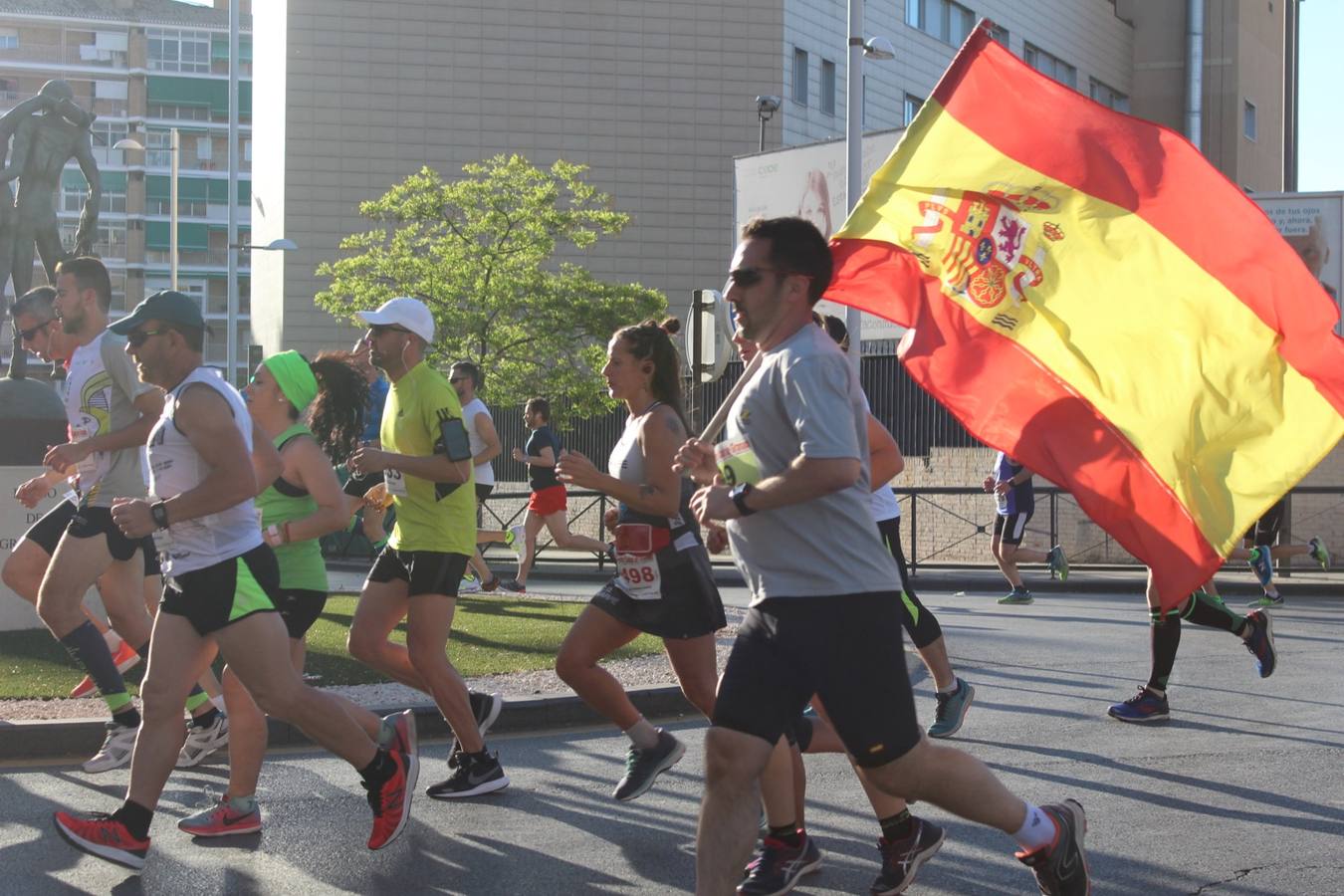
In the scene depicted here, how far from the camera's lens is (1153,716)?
8.38 meters

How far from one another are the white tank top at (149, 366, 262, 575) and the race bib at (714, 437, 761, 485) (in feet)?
5.71

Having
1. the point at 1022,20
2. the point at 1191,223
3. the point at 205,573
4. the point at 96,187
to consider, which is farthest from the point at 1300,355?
the point at 1022,20

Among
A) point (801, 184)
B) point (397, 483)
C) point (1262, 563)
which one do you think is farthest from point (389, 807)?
point (801, 184)

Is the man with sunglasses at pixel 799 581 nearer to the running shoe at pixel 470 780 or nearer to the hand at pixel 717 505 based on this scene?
the hand at pixel 717 505

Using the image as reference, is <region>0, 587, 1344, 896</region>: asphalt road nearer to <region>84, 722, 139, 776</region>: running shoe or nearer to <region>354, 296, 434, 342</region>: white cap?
<region>84, 722, 139, 776</region>: running shoe

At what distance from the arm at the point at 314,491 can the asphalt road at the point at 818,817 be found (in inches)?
41.6

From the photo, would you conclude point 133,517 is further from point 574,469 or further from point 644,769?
point 644,769

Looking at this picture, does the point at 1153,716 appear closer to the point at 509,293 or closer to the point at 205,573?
the point at 205,573

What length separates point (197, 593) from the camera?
17.4ft

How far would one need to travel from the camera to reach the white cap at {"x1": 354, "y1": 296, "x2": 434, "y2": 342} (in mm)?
6508

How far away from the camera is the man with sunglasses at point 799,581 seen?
414 centimetres

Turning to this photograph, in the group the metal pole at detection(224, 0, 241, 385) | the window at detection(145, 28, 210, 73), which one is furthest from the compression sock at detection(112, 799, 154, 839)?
the window at detection(145, 28, 210, 73)

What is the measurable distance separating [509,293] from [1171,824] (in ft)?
87.3

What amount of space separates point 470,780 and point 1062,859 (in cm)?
271
